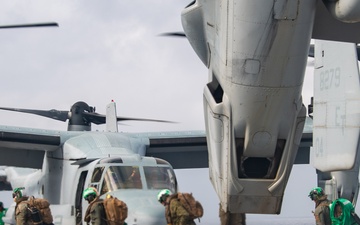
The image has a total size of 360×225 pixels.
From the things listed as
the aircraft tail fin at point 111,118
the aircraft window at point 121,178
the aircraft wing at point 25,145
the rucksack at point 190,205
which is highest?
the aircraft tail fin at point 111,118

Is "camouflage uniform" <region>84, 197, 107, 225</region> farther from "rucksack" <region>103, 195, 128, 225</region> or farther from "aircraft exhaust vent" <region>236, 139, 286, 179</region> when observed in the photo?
"aircraft exhaust vent" <region>236, 139, 286, 179</region>

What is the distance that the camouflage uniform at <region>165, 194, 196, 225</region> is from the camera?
379 inches

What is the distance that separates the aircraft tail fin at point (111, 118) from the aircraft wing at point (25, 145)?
117 inches

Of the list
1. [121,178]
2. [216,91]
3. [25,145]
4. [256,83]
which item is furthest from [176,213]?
[25,145]

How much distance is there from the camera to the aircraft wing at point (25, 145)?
18.1 meters

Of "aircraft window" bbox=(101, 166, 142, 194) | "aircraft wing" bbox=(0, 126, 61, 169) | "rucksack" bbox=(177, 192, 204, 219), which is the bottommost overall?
"rucksack" bbox=(177, 192, 204, 219)

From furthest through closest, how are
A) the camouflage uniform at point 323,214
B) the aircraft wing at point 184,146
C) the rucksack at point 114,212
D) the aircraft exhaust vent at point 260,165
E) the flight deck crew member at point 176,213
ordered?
the aircraft wing at point 184,146
the camouflage uniform at point 323,214
the rucksack at point 114,212
the flight deck crew member at point 176,213
the aircraft exhaust vent at point 260,165

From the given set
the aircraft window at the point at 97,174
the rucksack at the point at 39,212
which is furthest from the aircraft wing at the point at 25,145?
the rucksack at the point at 39,212

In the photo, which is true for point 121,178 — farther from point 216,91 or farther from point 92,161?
point 216,91

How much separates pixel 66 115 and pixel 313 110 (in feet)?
28.3

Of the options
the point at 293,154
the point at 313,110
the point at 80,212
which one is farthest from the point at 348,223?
the point at 313,110

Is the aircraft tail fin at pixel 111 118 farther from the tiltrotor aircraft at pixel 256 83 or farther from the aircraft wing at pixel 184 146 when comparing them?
the tiltrotor aircraft at pixel 256 83

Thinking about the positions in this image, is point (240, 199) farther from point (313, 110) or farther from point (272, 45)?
point (313, 110)

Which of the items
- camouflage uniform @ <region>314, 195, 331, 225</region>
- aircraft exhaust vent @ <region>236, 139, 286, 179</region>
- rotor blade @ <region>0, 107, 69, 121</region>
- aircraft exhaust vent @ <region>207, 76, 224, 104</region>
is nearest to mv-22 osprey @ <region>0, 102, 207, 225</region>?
rotor blade @ <region>0, 107, 69, 121</region>
